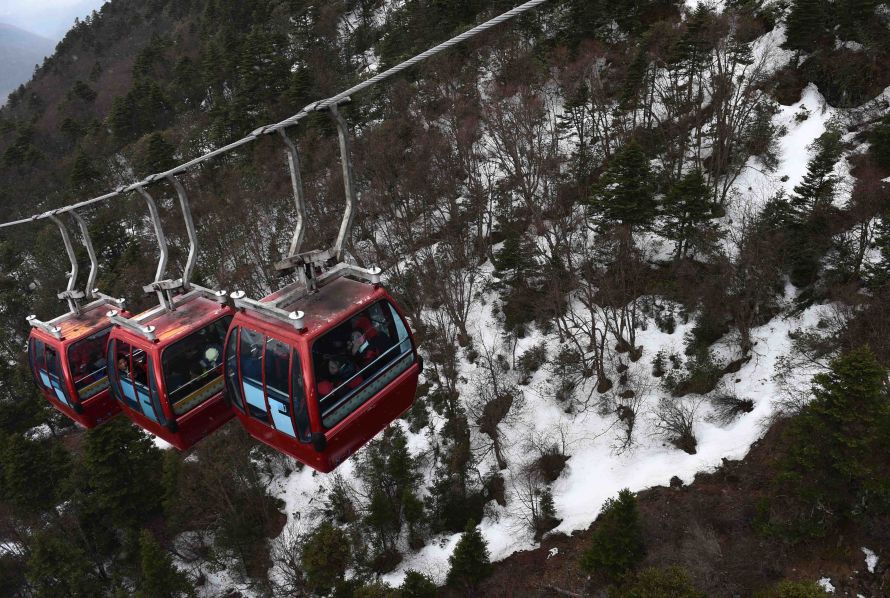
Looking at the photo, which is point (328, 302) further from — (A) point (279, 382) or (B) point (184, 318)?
(B) point (184, 318)

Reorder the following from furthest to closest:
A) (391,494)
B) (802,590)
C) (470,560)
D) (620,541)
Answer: (391,494) → (470,560) → (620,541) → (802,590)

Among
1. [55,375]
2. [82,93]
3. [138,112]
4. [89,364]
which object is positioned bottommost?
[138,112]

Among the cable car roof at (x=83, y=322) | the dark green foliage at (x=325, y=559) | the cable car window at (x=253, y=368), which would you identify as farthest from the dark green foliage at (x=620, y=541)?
the cable car roof at (x=83, y=322)

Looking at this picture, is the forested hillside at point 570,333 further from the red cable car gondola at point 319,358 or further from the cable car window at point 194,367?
the red cable car gondola at point 319,358

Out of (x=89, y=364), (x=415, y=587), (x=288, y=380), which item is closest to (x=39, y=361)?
(x=89, y=364)

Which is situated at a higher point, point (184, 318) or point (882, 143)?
point (184, 318)

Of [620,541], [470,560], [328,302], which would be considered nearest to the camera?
[328,302]

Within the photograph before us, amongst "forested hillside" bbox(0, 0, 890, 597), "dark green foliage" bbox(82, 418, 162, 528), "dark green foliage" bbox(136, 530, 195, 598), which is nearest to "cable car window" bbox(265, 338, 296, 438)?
"forested hillside" bbox(0, 0, 890, 597)

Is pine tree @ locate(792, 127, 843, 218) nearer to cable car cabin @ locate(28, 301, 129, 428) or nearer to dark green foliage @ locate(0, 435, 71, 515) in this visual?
cable car cabin @ locate(28, 301, 129, 428)
